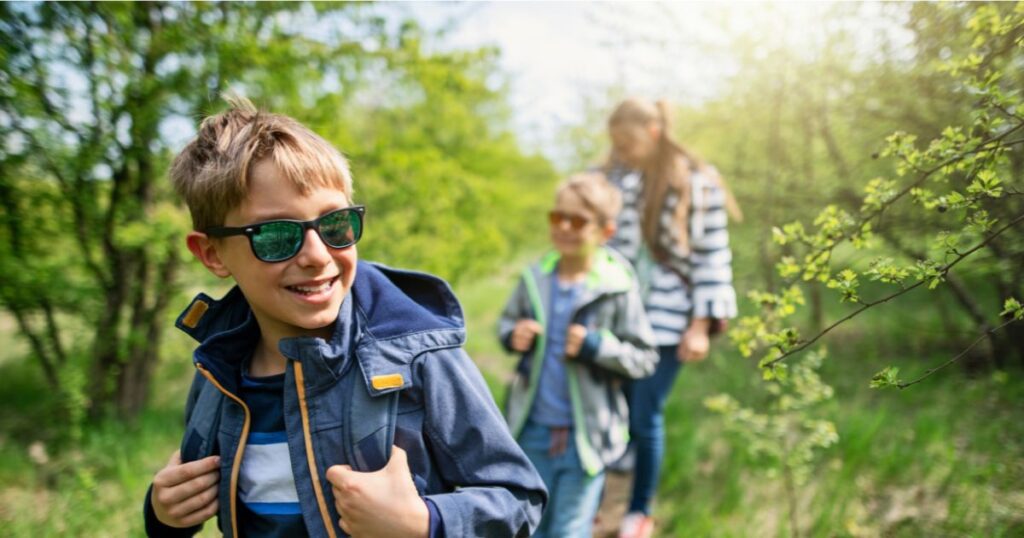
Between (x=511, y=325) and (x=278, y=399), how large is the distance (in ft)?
5.00

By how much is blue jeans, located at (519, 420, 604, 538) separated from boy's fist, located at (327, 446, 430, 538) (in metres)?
1.33

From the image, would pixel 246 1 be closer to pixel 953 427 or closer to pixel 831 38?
pixel 831 38

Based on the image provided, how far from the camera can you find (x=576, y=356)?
263cm

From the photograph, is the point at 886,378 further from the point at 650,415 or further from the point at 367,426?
the point at 650,415

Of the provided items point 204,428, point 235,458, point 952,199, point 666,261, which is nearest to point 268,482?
point 235,458

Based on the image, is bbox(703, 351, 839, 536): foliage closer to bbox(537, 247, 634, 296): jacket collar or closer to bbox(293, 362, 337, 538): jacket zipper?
bbox(537, 247, 634, 296): jacket collar

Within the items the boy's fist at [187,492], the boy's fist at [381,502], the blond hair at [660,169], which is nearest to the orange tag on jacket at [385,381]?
the boy's fist at [381,502]

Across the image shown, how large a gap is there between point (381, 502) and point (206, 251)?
710mm

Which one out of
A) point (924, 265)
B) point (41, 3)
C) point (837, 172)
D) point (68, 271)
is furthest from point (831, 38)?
point (68, 271)

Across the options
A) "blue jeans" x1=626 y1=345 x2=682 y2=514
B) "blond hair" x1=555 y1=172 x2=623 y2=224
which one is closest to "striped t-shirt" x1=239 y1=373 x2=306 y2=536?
"blond hair" x1=555 y1=172 x2=623 y2=224

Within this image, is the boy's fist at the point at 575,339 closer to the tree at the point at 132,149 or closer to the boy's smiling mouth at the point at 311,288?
the boy's smiling mouth at the point at 311,288

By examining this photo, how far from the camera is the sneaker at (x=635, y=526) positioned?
123 inches

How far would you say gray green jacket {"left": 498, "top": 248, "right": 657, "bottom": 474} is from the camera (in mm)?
2625

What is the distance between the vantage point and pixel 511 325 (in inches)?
114
